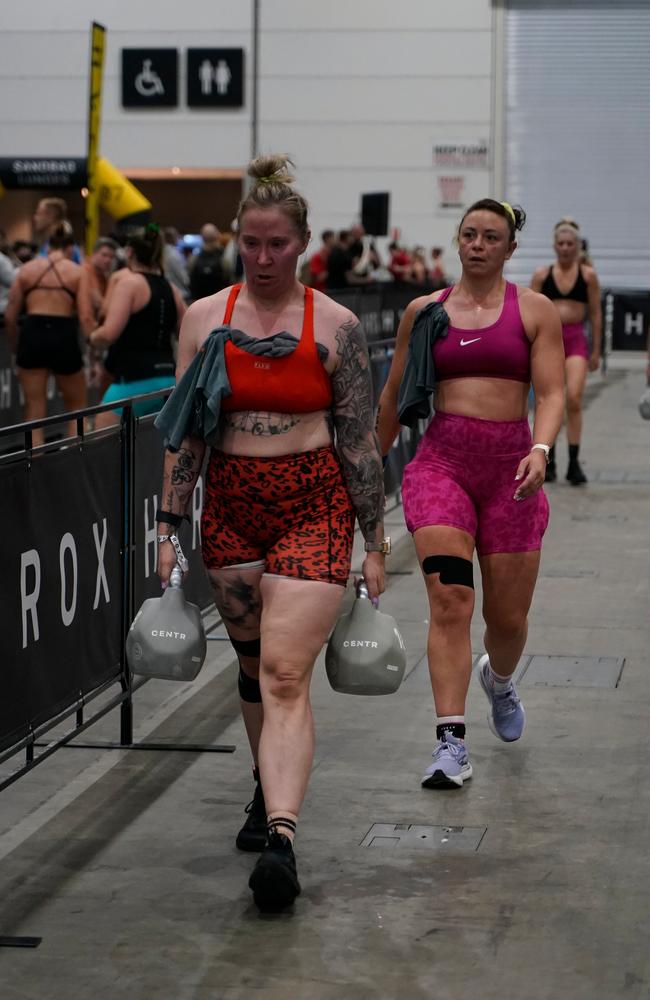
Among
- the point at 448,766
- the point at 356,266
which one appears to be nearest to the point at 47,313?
the point at 448,766

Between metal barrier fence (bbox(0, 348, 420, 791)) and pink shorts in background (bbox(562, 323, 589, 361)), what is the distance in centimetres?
703

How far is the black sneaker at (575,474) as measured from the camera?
14.1 meters

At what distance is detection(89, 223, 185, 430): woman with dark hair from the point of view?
9.98 m

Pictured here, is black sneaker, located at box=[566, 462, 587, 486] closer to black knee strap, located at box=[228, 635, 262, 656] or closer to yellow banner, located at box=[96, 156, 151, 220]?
yellow banner, located at box=[96, 156, 151, 220]

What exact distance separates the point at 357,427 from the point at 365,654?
0.65m

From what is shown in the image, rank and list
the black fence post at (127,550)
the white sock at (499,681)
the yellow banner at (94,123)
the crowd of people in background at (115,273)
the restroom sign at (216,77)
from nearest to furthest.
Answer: the white sock at (499,681) < the black fence post at (127,550) < the crowd of people in background at (115,273) < the yellow banner at (94,123) < the restroom sign at (216,77)

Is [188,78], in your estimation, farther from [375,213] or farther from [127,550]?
[127,550]

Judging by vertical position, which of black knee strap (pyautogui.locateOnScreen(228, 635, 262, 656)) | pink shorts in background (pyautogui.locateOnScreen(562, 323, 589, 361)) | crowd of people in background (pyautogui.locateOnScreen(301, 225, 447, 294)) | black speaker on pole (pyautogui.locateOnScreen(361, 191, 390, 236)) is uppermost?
black speaker on pole (pyautogui.locateOnScreen(361, 191, 390, 236))

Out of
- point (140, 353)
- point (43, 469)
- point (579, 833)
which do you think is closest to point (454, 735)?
point (579, 833)

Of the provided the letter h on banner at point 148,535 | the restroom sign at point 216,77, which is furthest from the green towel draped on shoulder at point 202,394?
the restroom sign at point 216,77

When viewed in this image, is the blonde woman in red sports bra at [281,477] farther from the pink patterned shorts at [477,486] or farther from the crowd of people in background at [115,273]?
the pink patterned shorts at [477,486]

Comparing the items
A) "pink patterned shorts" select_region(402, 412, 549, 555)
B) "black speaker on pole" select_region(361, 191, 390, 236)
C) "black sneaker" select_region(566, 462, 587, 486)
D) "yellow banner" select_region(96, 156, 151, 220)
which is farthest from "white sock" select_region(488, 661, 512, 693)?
"black speaker on pole" select_region(361, 191, 390, 236)

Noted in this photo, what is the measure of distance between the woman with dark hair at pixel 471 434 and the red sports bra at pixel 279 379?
1.24 m

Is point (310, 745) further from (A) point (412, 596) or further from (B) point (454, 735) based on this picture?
(A) point (412, 596)
